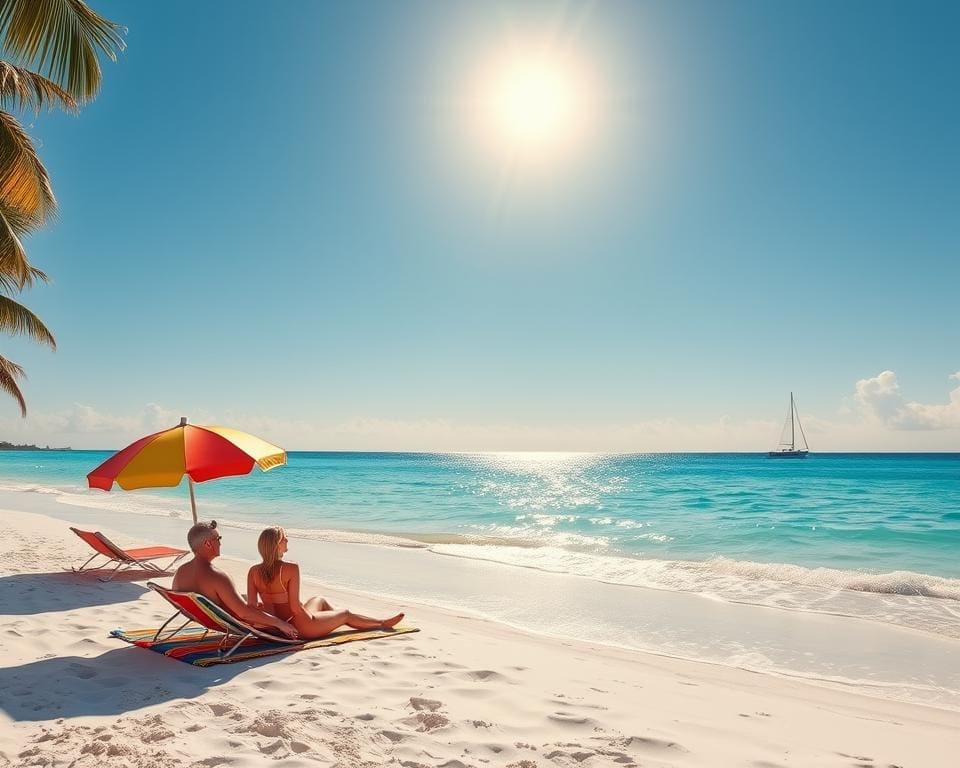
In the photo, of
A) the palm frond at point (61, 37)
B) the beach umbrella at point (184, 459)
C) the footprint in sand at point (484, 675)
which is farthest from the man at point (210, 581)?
the palm frond at point (61, 37)

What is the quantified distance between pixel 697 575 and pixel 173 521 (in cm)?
1541

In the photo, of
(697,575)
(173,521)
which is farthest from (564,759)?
(173,521)

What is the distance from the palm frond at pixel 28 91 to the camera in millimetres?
9961

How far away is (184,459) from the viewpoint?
6594 millimetres

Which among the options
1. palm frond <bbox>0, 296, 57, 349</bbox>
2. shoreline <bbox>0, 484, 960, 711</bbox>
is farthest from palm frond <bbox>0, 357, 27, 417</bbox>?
shoreline <bbox>0, 484, 960, 711</bbox>

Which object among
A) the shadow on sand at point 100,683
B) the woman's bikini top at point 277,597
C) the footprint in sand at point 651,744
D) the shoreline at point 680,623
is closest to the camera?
the footprint in sand at point 651,744

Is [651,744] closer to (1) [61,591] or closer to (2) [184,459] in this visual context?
(2) [184,459]

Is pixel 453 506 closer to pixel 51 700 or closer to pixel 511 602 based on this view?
pixel 511 602

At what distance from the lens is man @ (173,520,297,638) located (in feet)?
18.1

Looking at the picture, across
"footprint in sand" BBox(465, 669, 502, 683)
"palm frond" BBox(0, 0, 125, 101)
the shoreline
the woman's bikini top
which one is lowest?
the shoreline

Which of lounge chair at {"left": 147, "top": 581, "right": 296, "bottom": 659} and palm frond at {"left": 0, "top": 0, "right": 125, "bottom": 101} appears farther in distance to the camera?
palm frond at {"left": 0, "top": 0, "right": 125, "bottom": 101}

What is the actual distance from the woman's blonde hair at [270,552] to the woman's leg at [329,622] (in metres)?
0.49

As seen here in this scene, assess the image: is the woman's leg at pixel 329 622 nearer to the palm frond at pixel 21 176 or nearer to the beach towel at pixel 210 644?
the beach towel at pixel 210 644

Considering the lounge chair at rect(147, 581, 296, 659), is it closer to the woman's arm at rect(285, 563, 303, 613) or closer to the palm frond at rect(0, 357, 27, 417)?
the woman's arm at rect(285, 563, 303, 613)
